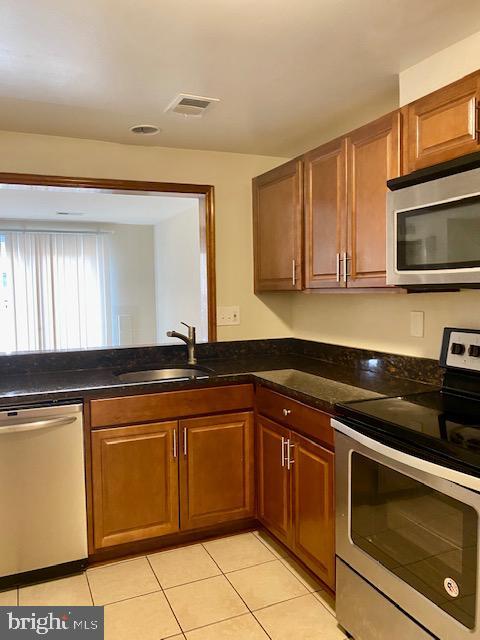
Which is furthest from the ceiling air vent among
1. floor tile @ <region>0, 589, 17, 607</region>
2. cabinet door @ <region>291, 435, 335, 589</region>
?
floor tile @ <region>0, 589, 17, 607</region>

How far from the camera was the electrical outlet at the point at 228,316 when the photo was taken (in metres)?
3.20

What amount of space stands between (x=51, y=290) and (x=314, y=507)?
4.92 m

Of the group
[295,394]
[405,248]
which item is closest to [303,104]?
[405,248]

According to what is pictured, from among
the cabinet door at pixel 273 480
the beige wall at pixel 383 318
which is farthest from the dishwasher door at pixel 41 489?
the beige wall at pixel 383 318

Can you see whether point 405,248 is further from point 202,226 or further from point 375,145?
point 202,226

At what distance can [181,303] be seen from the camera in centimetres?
578

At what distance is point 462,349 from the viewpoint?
200 centimetres

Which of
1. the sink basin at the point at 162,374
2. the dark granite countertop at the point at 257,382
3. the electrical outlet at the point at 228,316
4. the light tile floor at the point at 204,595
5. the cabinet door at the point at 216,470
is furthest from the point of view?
the electrical outlet at the point at 228,316

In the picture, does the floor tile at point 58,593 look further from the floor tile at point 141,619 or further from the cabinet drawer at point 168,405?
the cabinet drawer at point 168,405

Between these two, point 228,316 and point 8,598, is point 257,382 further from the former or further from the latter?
point 8,598

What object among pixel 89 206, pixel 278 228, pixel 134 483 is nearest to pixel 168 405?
pixel 134 483

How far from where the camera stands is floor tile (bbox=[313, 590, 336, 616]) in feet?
6.69

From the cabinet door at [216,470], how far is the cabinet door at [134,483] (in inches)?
2.7

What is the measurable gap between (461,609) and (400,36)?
1.88 metres
